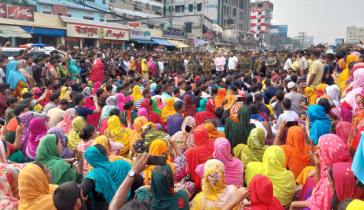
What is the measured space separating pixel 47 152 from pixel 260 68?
10.2 meters

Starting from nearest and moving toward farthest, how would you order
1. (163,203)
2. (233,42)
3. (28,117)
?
(163,203) < (28,117) < (233,42)

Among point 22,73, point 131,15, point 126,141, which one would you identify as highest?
point 131,15

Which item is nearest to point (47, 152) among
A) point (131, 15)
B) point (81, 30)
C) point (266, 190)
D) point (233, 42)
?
point (266, 190)

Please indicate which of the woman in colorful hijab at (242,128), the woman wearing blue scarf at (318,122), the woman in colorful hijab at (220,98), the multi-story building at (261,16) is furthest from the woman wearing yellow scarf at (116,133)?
the multi-story building at (261,16)

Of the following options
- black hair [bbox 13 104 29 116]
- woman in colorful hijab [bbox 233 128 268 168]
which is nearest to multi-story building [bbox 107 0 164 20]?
black hair [bbox 13 104 29 116]

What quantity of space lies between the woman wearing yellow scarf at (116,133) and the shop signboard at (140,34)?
21.7m

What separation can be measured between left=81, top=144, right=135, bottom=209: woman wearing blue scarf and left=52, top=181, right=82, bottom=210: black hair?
0.41m

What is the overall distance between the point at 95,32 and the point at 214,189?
68.2 ft

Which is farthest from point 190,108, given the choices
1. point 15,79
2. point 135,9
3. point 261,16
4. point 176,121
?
point 261,16

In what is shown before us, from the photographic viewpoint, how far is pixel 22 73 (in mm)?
7395

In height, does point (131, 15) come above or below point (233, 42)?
above

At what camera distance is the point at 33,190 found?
2.12m

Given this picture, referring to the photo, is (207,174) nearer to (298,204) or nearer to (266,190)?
(266,190)

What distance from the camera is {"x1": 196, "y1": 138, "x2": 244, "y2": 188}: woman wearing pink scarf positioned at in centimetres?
276
